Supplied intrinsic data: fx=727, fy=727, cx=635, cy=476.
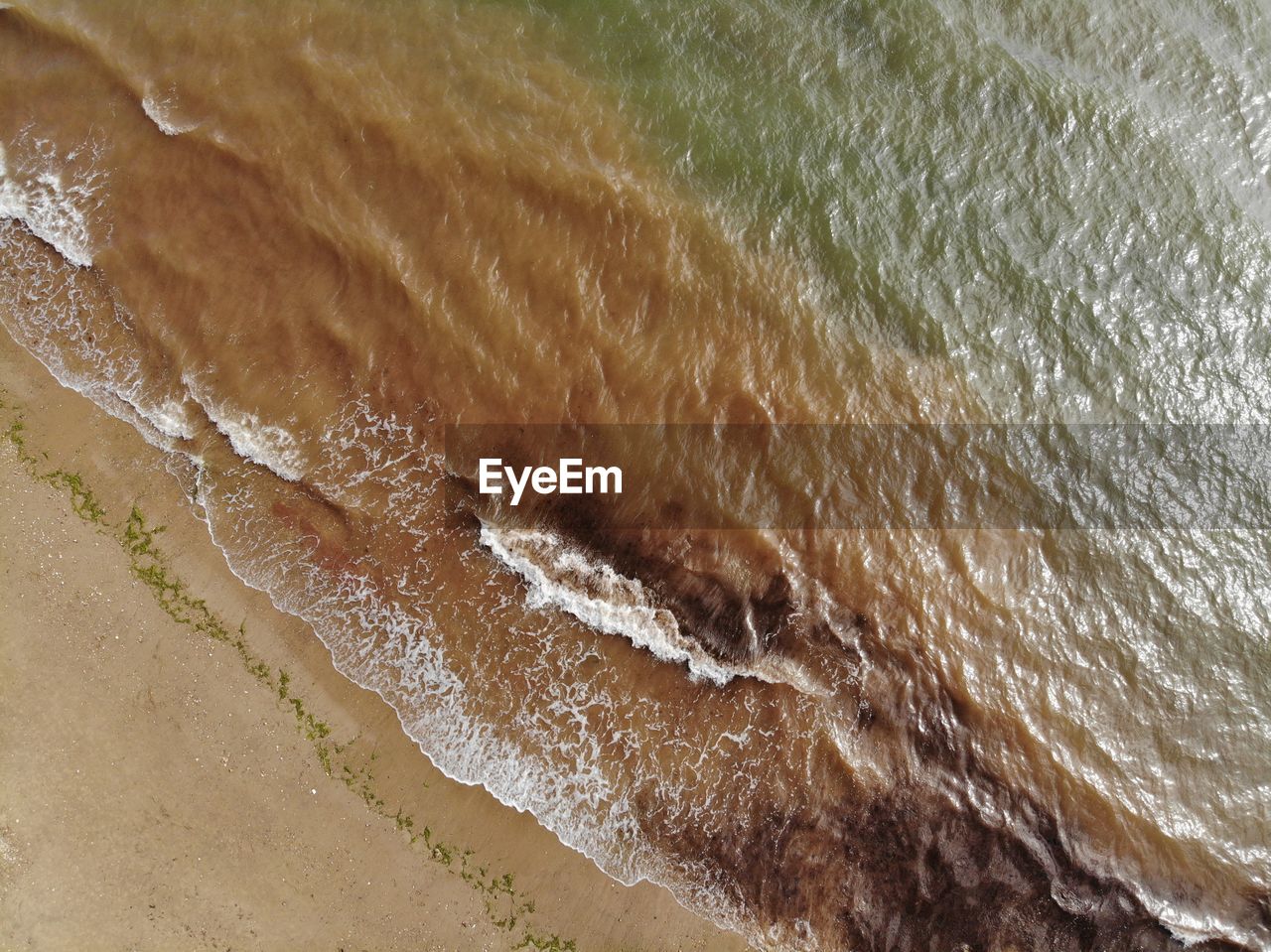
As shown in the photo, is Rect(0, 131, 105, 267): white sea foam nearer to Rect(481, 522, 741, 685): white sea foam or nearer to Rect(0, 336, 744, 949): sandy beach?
Rect(0, 336, 744, 949): sandy beach

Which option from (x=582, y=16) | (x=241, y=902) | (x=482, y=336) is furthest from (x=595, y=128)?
(x=241, y=902)

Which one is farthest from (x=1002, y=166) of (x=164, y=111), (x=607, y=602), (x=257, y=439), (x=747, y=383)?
(x=164, y=111)

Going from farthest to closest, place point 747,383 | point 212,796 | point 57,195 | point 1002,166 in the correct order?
1. point 57,195
2. point 1002,166
3. point 747,383
4. point 212,796

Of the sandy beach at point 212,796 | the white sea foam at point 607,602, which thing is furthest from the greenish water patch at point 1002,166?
the sandy beach at point 212,796

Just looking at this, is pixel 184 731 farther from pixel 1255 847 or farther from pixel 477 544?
pixel 1255 847

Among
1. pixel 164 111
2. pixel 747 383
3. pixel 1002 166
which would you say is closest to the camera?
pixel 747 383

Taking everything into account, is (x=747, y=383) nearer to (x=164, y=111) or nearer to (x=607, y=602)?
(x=607, y=602)

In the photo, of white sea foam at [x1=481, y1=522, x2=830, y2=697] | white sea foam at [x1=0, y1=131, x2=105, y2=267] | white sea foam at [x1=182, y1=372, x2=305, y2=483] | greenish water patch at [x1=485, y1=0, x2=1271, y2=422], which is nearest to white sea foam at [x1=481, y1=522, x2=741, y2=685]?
white sea foam at [x1=481, y1=522, x2=830, y2=697]
